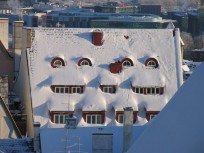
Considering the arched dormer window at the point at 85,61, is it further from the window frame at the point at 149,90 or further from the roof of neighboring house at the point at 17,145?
the roof of neighboring house at the point at 17,145

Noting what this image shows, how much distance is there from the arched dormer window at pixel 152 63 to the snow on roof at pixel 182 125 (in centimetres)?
2088

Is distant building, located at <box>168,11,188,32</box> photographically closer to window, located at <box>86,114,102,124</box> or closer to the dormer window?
the dormer window

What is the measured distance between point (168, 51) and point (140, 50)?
107 centimetres

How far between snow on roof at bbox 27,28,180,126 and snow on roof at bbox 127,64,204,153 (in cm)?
1825

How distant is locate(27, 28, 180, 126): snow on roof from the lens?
31109 millimetres

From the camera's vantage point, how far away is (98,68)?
107 feet

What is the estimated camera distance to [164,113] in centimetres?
1203

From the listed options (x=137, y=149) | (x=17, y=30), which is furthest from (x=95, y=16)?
(x=137, y=149)

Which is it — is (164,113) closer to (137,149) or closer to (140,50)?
(137,149)

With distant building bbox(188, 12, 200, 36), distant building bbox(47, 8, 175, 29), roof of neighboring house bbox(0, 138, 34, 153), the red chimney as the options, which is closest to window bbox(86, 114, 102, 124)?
the red chimney

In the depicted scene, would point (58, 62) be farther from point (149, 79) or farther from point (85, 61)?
point (149, 79)

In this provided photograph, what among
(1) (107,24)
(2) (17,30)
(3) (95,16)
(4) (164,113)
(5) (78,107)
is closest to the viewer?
(4) (164,113)

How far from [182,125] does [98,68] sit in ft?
69.4

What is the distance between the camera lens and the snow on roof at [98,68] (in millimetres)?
31109
